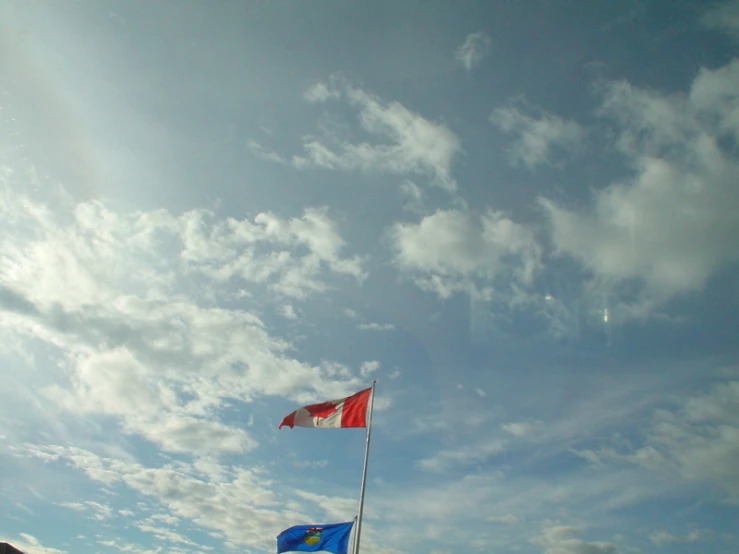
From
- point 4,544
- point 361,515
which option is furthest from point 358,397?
point 4,544

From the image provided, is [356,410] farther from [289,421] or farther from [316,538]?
[316,538]

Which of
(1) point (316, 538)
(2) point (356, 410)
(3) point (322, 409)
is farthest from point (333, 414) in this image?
(1) point (316, 538)

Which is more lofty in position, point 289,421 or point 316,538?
point 289,421

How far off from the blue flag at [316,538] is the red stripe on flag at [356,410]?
5359 millimetres

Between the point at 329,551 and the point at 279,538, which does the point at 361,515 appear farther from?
the point at 279,538

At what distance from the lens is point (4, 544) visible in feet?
55.4

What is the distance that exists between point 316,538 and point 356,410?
7356 mm

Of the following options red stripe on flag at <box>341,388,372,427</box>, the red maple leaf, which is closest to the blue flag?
red stripe on flag at <box>341,388,372,427</box>

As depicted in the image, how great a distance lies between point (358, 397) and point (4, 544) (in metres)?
18.4

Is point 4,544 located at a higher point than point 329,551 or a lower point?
lower

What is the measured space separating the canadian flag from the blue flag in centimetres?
552

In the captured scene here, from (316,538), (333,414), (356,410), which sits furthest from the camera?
(333,414)

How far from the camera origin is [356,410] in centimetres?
3116

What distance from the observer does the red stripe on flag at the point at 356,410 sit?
101 feet
